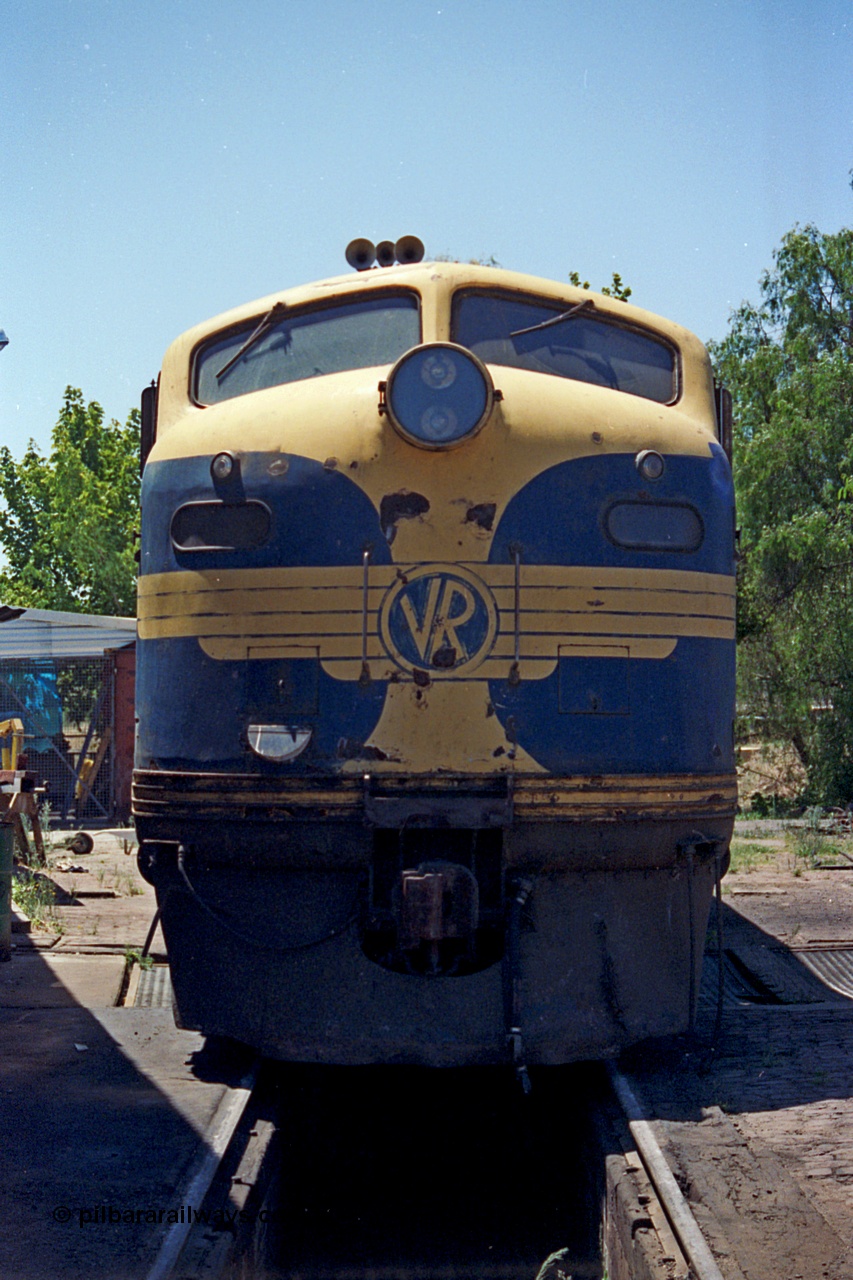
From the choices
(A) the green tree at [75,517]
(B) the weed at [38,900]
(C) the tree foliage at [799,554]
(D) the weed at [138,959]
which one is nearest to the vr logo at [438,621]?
(D) the weed at [138,959]

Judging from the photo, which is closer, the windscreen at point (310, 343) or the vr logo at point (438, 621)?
the vr logo at point (438, 621)

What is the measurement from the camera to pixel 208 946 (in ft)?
18.6

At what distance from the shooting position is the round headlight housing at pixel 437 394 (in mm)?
5371

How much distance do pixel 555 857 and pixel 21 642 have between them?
580 inches

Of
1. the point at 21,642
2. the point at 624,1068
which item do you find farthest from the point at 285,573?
the point at 21,642

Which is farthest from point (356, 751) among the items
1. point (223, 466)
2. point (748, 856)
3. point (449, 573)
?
point (748, 856)

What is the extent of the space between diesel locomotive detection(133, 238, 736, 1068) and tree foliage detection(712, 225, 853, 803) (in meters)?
14.0

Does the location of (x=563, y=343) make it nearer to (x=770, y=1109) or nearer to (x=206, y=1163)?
(x=770, y=1109)

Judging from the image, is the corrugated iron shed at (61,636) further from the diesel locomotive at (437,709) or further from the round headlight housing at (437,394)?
the round headlight housing at (437,394)

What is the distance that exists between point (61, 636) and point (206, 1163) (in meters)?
14.9

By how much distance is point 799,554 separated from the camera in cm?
2066

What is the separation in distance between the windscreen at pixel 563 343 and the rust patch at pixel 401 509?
2.74ft

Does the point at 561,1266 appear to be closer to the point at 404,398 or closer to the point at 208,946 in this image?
the point at 208,946

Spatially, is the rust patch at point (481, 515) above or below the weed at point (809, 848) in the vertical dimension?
above
